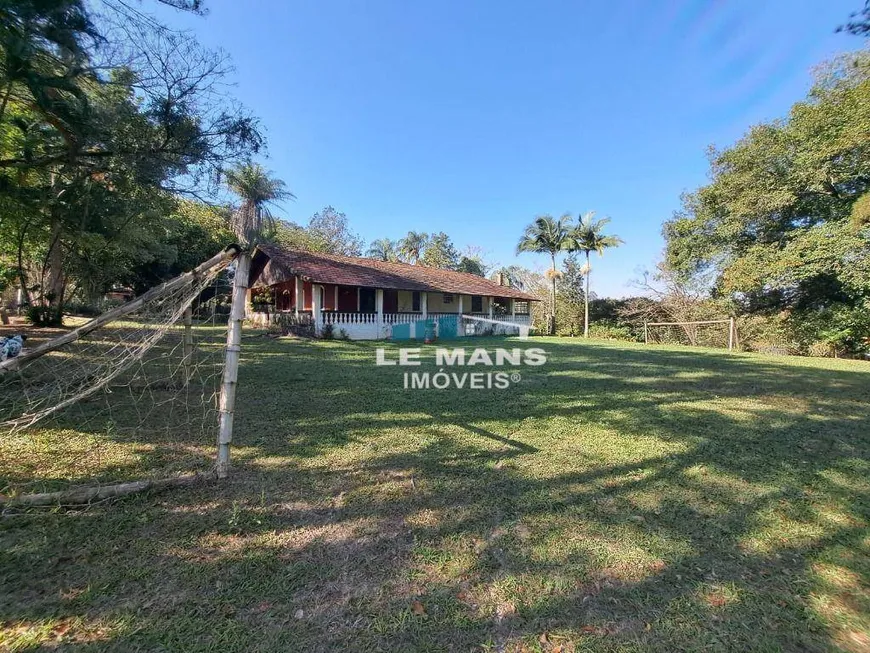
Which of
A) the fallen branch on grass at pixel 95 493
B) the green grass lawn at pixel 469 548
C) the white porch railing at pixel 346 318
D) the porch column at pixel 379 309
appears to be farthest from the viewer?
the porch column at pixel 379 309

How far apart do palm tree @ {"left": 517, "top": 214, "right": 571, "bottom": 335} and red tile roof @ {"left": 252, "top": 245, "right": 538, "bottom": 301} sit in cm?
489

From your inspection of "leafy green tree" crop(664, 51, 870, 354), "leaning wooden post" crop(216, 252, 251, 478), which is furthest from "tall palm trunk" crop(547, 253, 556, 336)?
"leaning wooden post" crop(216, 252, 251, 478)

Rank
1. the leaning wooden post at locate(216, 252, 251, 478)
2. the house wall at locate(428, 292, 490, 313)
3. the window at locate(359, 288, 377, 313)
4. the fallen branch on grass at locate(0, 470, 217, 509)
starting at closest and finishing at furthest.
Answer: the fallen branch on grass at locate(0, 470, 217, 509), the leaning wooden post at locate(216, 252, 251, 478), the window at locate(359, 288, 377, 313), the house wall at locate(428, 292, 490, 313)

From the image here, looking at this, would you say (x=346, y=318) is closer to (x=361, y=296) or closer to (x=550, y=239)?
(x=361, y=296)

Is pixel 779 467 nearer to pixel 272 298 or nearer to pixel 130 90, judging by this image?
pixel 130 90

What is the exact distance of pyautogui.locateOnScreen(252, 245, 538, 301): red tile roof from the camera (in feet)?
50.5

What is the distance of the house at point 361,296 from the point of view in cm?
1542

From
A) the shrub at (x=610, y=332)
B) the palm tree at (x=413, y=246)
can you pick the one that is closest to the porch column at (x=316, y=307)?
the shrub at (x=610, y=332)

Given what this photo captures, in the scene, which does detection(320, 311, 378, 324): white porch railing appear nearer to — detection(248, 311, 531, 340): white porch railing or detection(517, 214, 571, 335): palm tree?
detection(248, 311, 531, 340): white porch railing

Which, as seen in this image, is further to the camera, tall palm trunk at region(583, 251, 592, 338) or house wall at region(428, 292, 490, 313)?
tall palm trunk at region(583, 251, 592, 338)

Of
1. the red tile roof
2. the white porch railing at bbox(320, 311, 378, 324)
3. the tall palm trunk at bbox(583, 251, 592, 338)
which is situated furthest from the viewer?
the tall palm trunk at bbox(583, 251, 592, 338)

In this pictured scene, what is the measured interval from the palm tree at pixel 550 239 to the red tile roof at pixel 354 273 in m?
4.89

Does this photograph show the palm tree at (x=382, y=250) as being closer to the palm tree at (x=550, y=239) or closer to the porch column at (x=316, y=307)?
the palm tree at (x=550, y=239)

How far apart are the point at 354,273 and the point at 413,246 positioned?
21.4m
